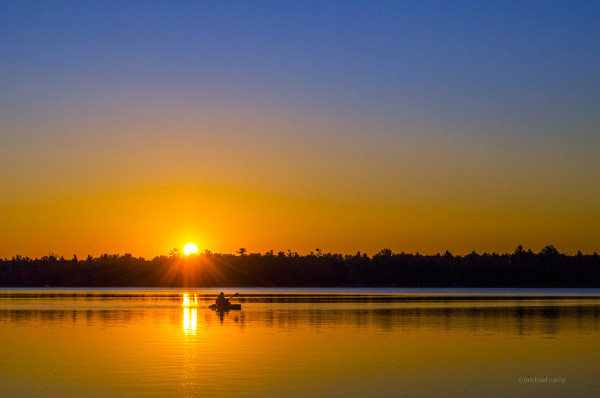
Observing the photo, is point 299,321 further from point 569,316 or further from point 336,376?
point 336,376

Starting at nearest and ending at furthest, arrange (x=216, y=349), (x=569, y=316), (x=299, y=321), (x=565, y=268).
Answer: (x=216, y=349) < (x=299, y=321) < (x=569, y=316) < (x=565, y=268)

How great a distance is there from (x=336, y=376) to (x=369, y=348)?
805cm

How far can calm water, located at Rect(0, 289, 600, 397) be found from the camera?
944 inches

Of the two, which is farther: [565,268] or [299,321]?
[565,268]

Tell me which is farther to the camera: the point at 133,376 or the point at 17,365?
the point at 17,365

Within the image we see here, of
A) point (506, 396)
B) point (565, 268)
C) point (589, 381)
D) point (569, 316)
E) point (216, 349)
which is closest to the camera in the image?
point (506, 396)

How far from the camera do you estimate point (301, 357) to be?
31.1 meters

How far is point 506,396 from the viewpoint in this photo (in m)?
22.7

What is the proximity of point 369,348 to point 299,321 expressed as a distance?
1606 cm

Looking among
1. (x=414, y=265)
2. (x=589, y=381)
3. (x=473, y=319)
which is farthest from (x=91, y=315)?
(x=414, y=265)

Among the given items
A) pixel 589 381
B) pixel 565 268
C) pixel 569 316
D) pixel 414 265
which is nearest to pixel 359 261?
pixel 414 265

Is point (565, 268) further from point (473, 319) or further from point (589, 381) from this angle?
point (589, 381)

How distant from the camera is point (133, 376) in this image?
2598 cm

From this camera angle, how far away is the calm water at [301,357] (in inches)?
944
